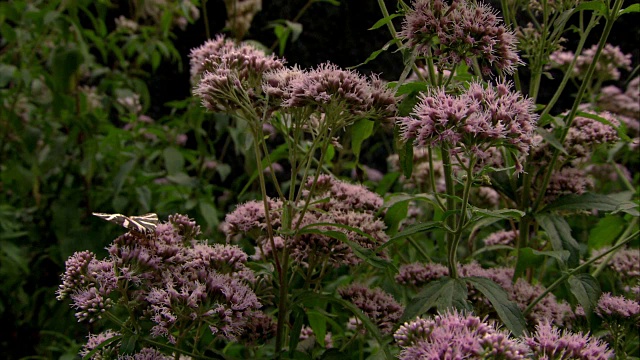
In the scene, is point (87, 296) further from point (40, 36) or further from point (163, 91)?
point (163, 91)

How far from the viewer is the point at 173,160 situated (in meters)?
2.99

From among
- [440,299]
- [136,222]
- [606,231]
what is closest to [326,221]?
[440,299]

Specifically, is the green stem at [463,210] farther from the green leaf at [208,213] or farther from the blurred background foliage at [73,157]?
the green leaf at [208,213]

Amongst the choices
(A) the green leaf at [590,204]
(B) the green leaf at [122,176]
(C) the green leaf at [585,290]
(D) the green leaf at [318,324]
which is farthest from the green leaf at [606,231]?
(B) the green leaf at [122,176]

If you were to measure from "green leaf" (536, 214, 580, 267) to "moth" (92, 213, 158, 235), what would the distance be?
1.05 meters

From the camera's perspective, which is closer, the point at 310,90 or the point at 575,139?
the point at 310,90

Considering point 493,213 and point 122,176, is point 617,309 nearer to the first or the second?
point 493,213

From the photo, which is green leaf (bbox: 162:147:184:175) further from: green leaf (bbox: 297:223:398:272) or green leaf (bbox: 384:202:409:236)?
green leaf (bbox: 297:223:398:272)

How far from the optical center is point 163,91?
513 cm

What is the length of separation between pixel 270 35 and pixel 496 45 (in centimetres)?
344

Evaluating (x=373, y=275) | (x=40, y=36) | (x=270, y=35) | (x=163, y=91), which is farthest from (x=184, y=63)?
(x=373, y=275)

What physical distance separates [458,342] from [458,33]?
2.38 feet

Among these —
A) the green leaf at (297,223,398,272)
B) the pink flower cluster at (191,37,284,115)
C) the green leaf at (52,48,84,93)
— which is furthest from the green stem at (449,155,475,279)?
the green leaf at (52,48,84,93)

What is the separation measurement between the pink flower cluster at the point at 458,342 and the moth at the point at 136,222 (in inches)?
26.2
